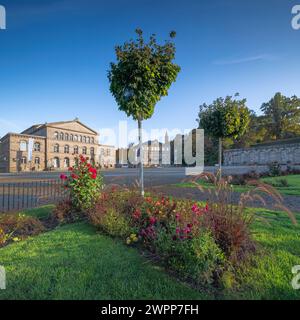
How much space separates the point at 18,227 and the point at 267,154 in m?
40.5

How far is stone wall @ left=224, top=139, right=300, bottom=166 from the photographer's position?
31.5 meters

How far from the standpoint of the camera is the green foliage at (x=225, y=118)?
1091 cm

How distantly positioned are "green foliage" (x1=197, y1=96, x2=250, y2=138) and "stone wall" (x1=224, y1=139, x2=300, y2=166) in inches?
823

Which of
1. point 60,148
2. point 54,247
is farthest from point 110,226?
point 60,148

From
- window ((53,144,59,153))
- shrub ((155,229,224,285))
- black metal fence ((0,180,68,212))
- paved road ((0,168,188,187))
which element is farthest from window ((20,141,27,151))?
shrub ((155,229,224,285))

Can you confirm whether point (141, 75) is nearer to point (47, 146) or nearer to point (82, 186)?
point (82, 186)

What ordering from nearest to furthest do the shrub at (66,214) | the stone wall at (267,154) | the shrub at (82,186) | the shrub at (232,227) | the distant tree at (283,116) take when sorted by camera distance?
the shrub at (232,227), the shrub at (66,214), the shrub at (82,186), the stone wall at (267,154), the distant tree at (283,116)

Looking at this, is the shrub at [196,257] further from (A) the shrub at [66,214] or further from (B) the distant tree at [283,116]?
(B) the distant tree at [283,116]

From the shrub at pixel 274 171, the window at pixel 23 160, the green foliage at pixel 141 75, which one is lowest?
Answer: the shrub at pixel 274 171

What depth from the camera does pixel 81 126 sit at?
205 feet

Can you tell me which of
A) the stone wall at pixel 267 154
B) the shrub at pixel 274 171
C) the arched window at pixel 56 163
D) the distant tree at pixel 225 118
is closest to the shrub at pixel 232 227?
→ the distant tree at pixel 225 118

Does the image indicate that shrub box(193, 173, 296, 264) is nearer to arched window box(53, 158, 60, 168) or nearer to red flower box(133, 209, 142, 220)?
red flower box(133, 209, 142, 220)

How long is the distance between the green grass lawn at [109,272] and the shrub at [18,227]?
1.63 feet

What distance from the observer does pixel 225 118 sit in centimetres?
1088
